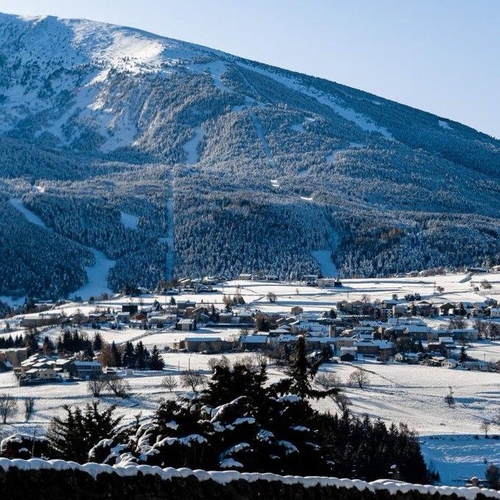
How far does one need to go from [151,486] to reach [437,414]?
39843 millimetres

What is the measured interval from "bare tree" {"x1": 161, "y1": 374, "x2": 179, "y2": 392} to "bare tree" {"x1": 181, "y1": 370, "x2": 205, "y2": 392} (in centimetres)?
40

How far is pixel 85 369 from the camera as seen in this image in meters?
62.4

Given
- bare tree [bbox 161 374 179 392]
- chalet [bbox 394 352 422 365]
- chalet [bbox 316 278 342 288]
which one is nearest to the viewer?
bare tree [bbox 161 374 179 392]

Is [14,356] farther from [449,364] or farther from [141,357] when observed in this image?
[449,364]

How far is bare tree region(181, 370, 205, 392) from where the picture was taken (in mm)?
54438

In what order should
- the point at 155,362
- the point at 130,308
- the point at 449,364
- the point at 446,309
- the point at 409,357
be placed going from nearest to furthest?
the point at 155,362, the point at 449,364, the point at 409,357, the point at 446,309, the point at 130,308

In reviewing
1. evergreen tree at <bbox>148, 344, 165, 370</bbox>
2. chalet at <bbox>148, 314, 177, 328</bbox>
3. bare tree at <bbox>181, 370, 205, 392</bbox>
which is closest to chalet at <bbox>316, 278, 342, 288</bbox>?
chalet at <bbox>148, 314, 177, 328</bbox>

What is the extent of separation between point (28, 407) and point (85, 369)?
1335 cm

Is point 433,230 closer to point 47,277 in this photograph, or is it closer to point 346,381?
point 47,277

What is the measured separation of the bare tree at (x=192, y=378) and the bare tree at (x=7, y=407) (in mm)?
7542

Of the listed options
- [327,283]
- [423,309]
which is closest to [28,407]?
[423,309]

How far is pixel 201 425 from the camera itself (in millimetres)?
17969

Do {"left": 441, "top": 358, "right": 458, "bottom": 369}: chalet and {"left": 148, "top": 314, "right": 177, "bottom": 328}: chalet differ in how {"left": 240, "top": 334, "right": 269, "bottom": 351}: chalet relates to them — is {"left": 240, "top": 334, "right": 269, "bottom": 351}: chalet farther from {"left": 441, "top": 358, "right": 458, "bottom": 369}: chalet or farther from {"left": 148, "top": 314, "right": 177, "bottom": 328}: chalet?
{"left": 148, "top": 314, "right": 177, "bottom": 328}: chalet

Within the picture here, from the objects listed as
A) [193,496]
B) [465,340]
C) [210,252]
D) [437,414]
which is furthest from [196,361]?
[210,252]
